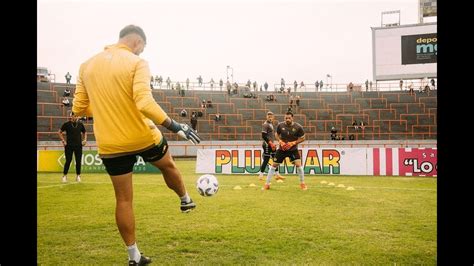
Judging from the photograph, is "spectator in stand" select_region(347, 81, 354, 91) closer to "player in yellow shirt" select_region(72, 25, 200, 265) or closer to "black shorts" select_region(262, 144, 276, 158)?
"black shorts" select_region(262, 144, 276, 158)

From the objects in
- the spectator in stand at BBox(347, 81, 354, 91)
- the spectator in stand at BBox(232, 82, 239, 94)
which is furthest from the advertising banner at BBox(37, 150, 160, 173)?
the spectator in stand at BBox(347, 81, 354, 91)

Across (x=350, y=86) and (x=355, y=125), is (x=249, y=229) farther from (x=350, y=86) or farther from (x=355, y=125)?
(x=350, y=86)

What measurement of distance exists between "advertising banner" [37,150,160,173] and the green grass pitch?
5307 millimetres

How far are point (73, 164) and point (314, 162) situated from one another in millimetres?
7684

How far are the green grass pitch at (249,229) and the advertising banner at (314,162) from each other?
4.67m

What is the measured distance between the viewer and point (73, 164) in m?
12.6

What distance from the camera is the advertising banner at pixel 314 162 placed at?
39.2ft

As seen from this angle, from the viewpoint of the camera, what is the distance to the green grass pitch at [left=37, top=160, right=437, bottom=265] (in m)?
3.46

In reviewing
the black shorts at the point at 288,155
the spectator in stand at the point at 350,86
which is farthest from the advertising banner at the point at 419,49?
the black shorts at the point at 288,155
